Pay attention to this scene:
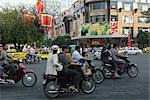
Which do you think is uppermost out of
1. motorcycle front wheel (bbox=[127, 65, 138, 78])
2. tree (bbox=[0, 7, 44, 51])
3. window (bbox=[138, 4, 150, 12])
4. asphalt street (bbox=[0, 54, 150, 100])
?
window (bbox=[138, 4, 150, 12])

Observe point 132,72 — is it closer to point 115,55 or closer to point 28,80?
point 115,55

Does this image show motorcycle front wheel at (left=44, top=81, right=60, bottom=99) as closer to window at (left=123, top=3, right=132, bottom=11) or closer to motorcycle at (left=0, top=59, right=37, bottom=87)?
motorcycle at (left=0, top=59, right=37, bottom=87)

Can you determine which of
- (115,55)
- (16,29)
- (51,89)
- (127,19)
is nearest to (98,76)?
(115,55)

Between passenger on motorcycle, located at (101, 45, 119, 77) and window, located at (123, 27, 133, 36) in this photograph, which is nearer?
passenger on motorcycle, located at (101, 45, 119, 77)

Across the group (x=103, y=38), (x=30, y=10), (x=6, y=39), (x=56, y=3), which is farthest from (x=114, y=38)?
(x=6, y=39)

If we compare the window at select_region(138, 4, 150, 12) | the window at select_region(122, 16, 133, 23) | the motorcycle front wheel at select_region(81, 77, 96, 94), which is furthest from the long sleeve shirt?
the window at select_region(138, 4, 150, 12)

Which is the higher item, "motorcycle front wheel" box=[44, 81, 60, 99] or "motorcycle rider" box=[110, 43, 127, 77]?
"motorcycle rider" box=[110, 43, 127, 77]

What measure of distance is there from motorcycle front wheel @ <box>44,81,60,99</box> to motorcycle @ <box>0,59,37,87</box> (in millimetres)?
2538

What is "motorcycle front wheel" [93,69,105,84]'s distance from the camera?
1253cm

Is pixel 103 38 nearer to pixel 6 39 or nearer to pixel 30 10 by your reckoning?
pixel 30 10

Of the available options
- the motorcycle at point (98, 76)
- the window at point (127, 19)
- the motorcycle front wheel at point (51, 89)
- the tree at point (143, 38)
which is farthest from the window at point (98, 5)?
the motorcycle front wheel at point (51, 89)

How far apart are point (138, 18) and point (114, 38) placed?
346 inches

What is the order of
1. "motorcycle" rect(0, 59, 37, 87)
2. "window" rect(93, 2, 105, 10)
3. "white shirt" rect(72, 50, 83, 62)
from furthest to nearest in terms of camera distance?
"window" rect(93, 2, 105, 10)
"white shirt" rect(72, 50, 83, 62)
"motorcycle" rect(0, 59, 37, 87)

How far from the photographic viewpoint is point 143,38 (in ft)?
222
